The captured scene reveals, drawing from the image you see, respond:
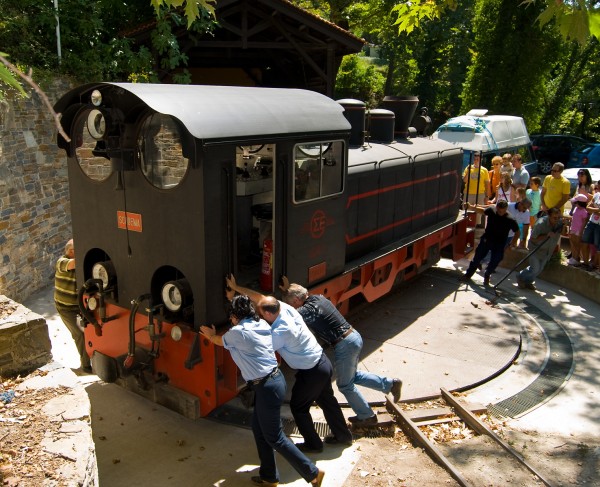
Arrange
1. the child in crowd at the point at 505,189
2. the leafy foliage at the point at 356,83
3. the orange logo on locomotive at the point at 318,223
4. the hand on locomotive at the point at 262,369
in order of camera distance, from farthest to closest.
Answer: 1. the leafy foliage at the point at 356,83
2. the child in crowd at the point at 505,189
3. the orange logo on locomotive at the point at 318,223
4. the hand on locomotive at the point at 262,369

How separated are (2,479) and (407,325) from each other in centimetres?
612

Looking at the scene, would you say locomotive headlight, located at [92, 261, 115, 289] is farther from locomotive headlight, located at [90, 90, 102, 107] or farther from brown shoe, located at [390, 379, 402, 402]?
brown shoe, located at [390, 379, 402, 402]

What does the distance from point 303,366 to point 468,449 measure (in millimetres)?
1949

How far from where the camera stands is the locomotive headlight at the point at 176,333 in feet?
17.2

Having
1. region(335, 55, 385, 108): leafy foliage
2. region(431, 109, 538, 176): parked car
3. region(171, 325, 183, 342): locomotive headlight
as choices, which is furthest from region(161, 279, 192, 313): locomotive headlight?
region(335, 55, 385, 108): leafy foliage

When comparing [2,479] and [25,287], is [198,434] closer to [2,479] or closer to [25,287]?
[2,479]

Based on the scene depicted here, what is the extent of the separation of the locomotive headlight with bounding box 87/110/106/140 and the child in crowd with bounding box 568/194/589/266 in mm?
8726

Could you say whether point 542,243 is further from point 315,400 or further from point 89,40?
point 89,40

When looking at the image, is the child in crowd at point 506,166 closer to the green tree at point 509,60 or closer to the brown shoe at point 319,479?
the brown shoe at point 319,479

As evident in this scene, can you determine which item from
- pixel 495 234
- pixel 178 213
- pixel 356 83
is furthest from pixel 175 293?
pixel 356 83

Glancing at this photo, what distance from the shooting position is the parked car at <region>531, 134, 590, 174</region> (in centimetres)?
2262

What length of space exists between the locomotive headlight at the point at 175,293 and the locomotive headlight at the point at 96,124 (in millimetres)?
1653

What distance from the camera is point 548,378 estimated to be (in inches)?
280

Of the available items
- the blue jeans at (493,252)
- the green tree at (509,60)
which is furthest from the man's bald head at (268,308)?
the green tree at (509,60)
